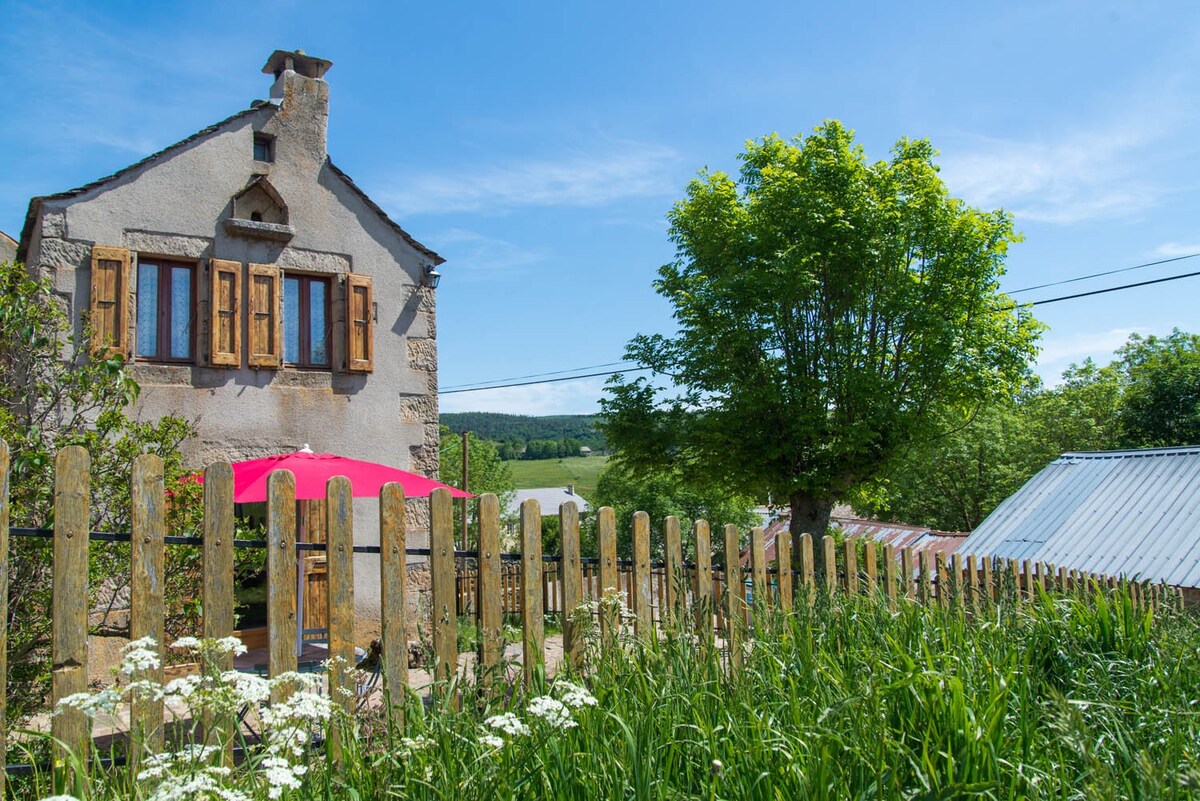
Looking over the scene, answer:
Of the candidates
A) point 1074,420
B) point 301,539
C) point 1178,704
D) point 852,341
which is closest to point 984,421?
point 1074,420

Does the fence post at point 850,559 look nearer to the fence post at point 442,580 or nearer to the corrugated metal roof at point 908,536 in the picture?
the fence post at point 442,580

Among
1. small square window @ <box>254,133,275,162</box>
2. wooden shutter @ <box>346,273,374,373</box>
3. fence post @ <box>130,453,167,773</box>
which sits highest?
small square window @ <box>254,133,275,162</box>

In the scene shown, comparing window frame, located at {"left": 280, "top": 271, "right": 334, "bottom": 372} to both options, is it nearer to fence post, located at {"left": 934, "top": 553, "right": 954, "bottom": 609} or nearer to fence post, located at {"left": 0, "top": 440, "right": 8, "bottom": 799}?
fence post, located at {"left": 934, "top": 553, "right": 954, "bottom": 609}

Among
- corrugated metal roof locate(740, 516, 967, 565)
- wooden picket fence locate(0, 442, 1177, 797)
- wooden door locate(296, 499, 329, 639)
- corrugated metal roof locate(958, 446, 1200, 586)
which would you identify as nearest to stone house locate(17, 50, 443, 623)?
wooden door locate(296, 499, 329, 639)

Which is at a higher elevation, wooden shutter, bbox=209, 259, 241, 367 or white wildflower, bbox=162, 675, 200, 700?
wooden shutter, bbox=209, 259, 241, 367

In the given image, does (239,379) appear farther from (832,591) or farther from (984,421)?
(984,421)

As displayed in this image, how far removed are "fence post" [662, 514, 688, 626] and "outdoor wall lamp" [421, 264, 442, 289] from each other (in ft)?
24.6

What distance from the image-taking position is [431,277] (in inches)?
433

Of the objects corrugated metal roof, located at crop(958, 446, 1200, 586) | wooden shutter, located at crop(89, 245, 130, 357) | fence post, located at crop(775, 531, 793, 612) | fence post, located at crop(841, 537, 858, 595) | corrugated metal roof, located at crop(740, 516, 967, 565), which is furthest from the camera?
corrugated metal roof, located at crop(740, 516, 967, 565)

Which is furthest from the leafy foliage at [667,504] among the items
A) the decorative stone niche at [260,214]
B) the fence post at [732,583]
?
the fence post at [732,583]

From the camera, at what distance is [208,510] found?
3.07 m

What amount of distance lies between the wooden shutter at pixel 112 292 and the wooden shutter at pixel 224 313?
0.84m

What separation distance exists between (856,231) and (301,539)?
12.1 meters

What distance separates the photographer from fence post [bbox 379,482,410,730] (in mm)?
3266
